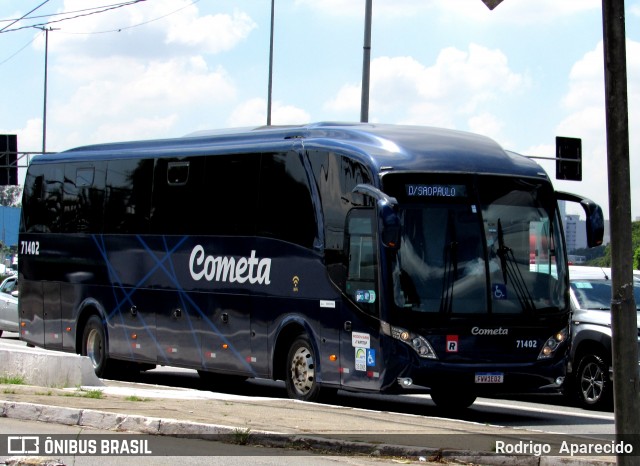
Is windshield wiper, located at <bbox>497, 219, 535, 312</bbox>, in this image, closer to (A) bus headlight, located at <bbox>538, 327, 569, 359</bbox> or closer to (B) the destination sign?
(A) bus headlight, located at <bbox>538, 327, 569, 359</bbox>

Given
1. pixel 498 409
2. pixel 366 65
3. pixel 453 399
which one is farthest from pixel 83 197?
pixel 498 409

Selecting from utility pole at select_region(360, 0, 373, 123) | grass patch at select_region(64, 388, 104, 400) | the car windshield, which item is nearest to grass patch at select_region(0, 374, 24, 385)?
grass patch at select_region(64, 388, 104, 400)

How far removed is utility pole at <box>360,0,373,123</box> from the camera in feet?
84.3

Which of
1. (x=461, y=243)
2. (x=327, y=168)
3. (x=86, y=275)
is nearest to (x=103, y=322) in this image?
(x=86, y=275)

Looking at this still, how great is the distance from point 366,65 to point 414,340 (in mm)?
12035

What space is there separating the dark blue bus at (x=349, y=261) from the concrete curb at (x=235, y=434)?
3337mm

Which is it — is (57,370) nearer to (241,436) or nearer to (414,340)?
(414,340)

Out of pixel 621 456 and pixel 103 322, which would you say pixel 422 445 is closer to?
pixel 621 456

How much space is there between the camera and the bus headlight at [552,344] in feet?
51.2

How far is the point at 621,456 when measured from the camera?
8.85m

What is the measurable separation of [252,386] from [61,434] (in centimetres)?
913

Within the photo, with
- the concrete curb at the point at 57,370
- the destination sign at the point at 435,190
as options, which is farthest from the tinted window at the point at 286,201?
the concrete curb at the point at 57,370

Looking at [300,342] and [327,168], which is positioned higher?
[327,168]

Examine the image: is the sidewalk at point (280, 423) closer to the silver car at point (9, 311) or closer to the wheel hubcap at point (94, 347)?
the wheel hubcap at point (94, 347)
